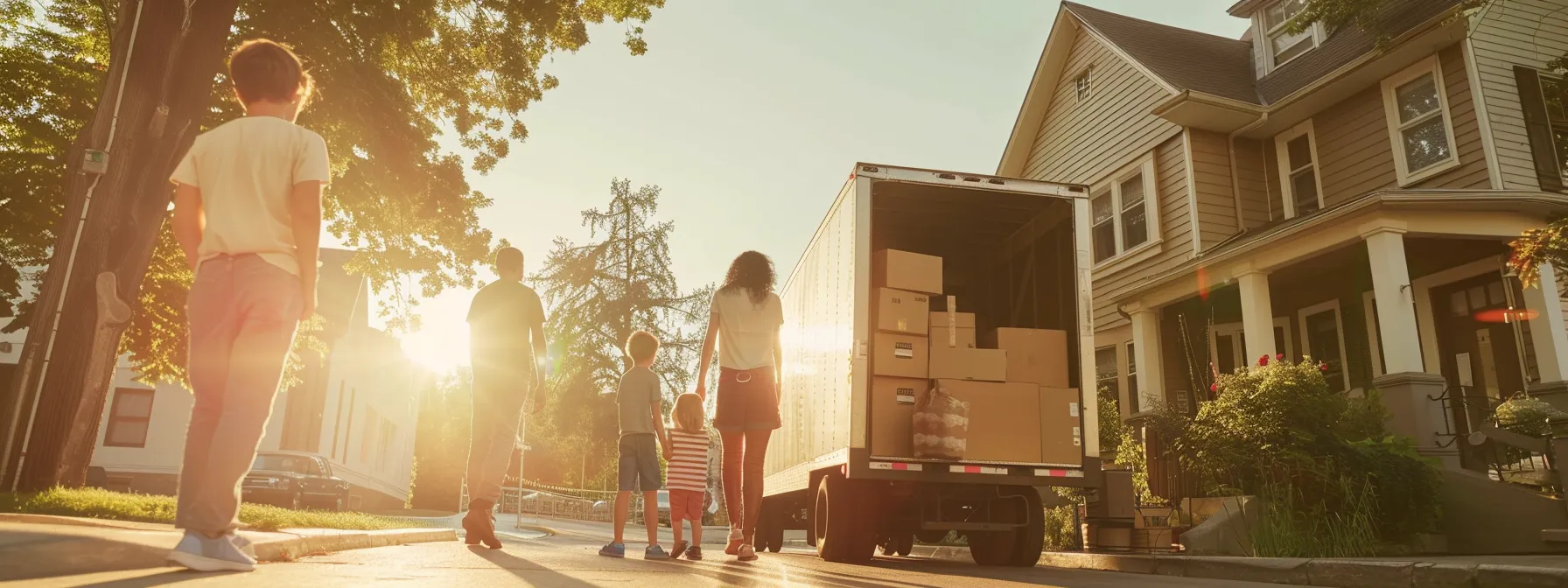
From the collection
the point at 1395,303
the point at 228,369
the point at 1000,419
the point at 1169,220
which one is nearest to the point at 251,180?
the point at 228,369

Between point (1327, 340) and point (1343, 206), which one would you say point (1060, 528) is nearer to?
point (1343, 206)

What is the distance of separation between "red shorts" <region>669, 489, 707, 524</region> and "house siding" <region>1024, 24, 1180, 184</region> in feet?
42.2

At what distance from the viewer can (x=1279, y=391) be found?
9.27 metres

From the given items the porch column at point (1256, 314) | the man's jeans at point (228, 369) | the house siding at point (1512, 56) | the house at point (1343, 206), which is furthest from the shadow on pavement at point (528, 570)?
the house siding at point (1512, 56)

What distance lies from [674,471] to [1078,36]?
16862 mm

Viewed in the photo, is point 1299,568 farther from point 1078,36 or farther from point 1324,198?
point 1078,36

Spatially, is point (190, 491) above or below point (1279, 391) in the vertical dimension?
below

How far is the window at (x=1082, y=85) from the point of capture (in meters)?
20.9

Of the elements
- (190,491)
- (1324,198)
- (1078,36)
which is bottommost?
(190,491)

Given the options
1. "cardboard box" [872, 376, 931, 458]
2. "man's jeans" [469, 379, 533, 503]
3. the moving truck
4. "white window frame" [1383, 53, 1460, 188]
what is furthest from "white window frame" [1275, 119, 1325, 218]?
"man's jeans" [469, 379, 533, 503]

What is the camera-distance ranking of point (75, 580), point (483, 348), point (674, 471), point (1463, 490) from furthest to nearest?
1. point (1463, 490)
2. point (674, 471)
3. point (483, 348)
4. point (75, 580)

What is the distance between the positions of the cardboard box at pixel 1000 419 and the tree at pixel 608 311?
1173 inches

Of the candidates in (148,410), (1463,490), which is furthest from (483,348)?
(148,410)

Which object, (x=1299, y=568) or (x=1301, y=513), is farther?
(x=1301, y=513)
